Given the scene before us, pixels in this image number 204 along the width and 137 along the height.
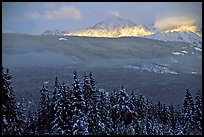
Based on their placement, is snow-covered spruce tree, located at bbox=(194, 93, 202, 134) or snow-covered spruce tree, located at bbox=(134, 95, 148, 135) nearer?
snow-covered spruce tree, located at bbox=(134, 95, 148, 135)

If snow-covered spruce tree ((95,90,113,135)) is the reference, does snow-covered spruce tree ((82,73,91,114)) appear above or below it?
above

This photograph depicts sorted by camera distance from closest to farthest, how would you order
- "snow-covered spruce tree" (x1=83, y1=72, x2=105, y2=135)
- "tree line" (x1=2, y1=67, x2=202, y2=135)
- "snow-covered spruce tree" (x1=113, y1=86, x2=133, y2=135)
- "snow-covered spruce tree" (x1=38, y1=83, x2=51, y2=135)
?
"tree line" (x1=2, y1=67, x2=202, y2=135), "snow-covered spruce tree" (x1=83, y1=72, x2=105, y2=135), "snow-covered spruce tree" (x1=38, y1=83, x2=51, y2=135), "snow-covered spruce tree" (x1=113, y1=86, x2=133, y2=135)

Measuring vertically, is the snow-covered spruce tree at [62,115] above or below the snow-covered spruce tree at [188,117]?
above

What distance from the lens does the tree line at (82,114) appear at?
29.6 metres

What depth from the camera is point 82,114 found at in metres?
32.2

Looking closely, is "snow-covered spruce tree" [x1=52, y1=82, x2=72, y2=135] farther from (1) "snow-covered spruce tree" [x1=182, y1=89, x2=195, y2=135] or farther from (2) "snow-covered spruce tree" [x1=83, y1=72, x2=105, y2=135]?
(1) "snow-covered spruce tree" [x1=182, y1=89, x2=195, y2=135]

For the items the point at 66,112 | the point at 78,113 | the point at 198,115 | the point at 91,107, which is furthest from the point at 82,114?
the point at 198,115

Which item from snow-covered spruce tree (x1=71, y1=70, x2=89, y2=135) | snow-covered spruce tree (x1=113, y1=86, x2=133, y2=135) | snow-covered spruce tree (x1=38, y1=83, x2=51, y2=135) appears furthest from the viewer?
snow-covered spruce tree (x1=113, y1=86, x2=133, y2=135)

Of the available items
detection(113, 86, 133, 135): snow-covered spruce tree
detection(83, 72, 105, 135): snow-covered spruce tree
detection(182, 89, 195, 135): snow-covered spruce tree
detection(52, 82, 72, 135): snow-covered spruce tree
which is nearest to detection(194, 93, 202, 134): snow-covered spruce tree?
detection(182, 89, 195, 135): snow-covered spruce tree

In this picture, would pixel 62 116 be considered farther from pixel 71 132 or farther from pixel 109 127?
pixel 109 127

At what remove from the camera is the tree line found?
29594mm

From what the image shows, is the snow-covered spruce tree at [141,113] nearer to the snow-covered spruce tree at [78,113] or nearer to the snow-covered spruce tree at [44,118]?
the snow-covered spruce tree at [44,118]

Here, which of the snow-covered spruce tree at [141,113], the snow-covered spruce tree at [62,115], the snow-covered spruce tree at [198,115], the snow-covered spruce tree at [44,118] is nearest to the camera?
the snow-covered spruce tree at [62,115]

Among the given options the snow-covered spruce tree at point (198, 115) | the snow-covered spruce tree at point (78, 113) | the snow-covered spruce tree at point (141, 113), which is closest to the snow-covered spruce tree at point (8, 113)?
the snow-covered spruce tree at point (78, 113)
